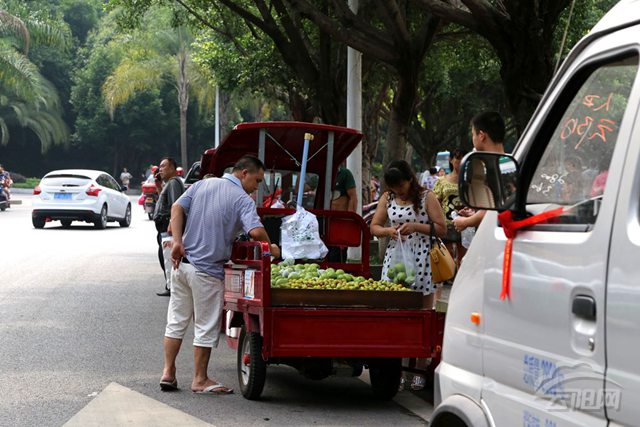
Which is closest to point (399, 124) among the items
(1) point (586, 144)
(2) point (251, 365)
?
(2) point (251, 365)

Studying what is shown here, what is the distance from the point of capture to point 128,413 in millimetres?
7801

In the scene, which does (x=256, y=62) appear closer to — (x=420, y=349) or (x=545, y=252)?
(x=420, y=349)

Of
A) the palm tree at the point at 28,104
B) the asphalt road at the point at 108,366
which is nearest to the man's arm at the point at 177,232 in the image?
the asphalt road at the point at 108,366

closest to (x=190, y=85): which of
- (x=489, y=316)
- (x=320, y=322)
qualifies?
(x=320, y=322)

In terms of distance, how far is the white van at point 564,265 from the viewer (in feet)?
10.2

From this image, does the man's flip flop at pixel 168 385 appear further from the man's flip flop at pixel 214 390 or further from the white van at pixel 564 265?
the white van at pixel 564 265

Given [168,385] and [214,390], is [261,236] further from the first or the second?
[168,385]

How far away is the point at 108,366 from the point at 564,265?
270 inches

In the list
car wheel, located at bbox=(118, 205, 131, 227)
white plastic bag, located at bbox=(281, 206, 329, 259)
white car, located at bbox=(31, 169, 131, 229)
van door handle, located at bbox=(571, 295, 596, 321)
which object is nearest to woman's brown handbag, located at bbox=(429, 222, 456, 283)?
white plastic bag, located at bbox=(281, 206, 329, 259)

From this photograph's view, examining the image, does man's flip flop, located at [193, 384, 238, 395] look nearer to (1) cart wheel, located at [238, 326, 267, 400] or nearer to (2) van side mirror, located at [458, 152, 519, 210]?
(1) cart wheel, located at [238, 326, 267, 400]

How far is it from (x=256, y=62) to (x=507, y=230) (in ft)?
77.1

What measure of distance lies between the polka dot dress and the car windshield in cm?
2084

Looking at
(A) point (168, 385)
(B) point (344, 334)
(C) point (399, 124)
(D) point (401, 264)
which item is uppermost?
(C) point (399, 124)

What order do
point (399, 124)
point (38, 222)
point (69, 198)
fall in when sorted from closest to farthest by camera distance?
1. point (399, 124)
2. point (69, 198)
3. point (38, 222)
